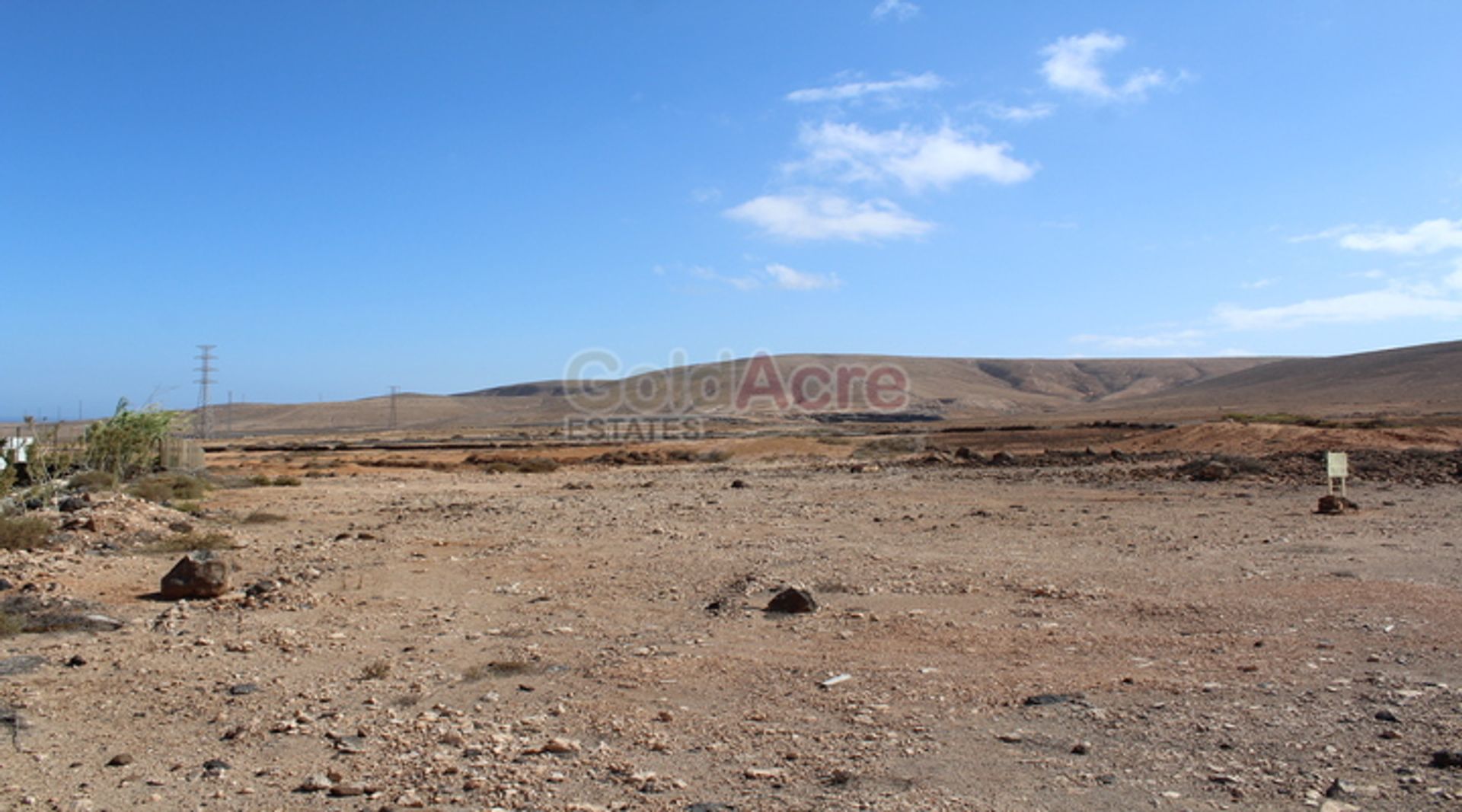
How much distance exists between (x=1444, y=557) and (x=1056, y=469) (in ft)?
62.2

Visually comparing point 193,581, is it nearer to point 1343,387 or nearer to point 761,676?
point 761,676

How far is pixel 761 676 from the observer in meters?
7.87

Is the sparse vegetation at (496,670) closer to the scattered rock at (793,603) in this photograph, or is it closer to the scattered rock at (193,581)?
the scattered rock at (793,603)

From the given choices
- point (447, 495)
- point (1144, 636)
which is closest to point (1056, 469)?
point (447, 495)

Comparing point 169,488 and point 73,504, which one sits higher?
point 73,504

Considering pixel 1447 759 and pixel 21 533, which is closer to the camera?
pixel 1447 759

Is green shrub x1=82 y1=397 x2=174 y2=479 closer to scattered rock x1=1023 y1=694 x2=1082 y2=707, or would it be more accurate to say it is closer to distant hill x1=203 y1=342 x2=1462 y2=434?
scattered rock x1=1023 y1=694 x2=1082 y2=707

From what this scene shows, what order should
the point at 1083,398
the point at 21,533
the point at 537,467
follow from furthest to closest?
the point at 1083,398 → the point at 537,467 → the point at 21,533

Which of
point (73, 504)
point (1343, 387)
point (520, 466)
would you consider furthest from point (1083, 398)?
point (73, 504)

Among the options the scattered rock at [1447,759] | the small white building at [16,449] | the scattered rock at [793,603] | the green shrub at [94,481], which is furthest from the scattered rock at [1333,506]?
the small white building at [16,449]

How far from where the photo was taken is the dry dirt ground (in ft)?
18.2

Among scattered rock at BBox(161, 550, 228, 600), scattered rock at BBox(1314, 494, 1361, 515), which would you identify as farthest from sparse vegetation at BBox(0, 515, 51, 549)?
scattered rock at BBox(1314, 494, 1361, 515)

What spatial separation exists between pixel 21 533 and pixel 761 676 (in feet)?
39.4

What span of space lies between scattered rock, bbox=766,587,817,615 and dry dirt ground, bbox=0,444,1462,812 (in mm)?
163
